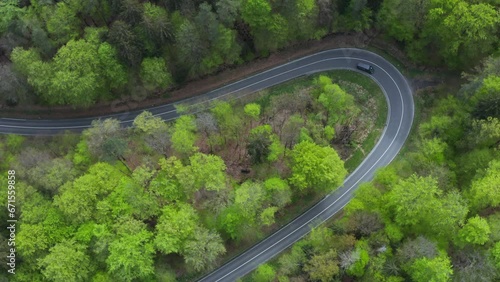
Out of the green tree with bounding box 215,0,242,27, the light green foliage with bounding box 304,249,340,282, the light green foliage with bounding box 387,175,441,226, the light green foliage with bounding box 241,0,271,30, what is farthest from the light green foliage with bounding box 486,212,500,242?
the green tree with bounding box 215,0,242,27

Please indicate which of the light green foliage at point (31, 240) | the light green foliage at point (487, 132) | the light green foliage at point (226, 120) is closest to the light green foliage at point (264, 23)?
the light green foliage at point (226, 120)

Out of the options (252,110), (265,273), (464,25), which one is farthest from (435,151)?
(265,273)

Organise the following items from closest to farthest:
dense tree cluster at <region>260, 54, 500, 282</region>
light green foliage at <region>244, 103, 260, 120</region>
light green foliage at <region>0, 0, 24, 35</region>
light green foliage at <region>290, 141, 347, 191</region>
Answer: dense tree cluster at <region>260, 54, 500, 282</region>
light green foliage at <region>290, 141, 347, 191</region>
light green foliage at <region>244, 103, 260, 120</region>
light green foliage at <region>0, 0, 24, 35</region>

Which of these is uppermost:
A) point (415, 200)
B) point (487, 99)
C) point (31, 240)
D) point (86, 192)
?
point (487, 99)

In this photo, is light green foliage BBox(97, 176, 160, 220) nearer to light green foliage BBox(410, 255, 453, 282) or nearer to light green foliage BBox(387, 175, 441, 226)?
light green foliage BBox(387, 175, 441, 226)

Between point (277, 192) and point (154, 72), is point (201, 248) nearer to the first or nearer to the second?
point (277, 192)

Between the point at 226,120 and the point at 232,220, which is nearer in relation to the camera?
the point at 232,220

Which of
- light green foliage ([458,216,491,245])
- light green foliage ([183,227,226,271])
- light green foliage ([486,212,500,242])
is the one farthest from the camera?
light green foliage ([183,227,226,271])
